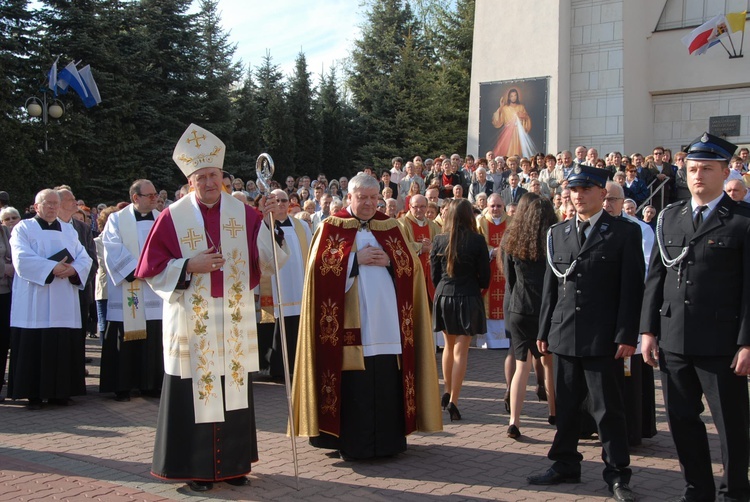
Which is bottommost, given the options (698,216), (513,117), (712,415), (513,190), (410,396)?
(410,396)

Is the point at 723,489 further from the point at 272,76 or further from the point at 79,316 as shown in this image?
the point at 272,76

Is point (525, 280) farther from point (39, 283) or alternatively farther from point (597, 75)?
point (597, 75)

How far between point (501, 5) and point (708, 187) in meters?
19.4

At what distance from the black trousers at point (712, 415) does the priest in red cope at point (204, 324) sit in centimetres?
296

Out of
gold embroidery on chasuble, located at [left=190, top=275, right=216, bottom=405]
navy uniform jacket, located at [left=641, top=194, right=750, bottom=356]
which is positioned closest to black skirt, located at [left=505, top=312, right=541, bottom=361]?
navy uniform jacket, located at [left=641, top=194, right=750, bottom=356]

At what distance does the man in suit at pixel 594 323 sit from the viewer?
212 inches

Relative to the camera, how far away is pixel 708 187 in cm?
496

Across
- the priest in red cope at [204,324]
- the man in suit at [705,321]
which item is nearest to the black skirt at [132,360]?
the priest in red cope at [204,324]

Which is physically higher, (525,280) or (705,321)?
(525,280)

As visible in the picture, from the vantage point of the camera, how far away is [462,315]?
758 cm

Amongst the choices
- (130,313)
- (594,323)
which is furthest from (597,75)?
(594,323)

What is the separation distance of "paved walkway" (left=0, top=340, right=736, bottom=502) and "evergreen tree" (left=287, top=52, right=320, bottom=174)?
87.0 feet

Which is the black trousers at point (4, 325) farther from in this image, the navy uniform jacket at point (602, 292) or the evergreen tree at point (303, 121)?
the evergreen tree at point (303, 121)

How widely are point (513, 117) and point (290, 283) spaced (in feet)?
46.5
